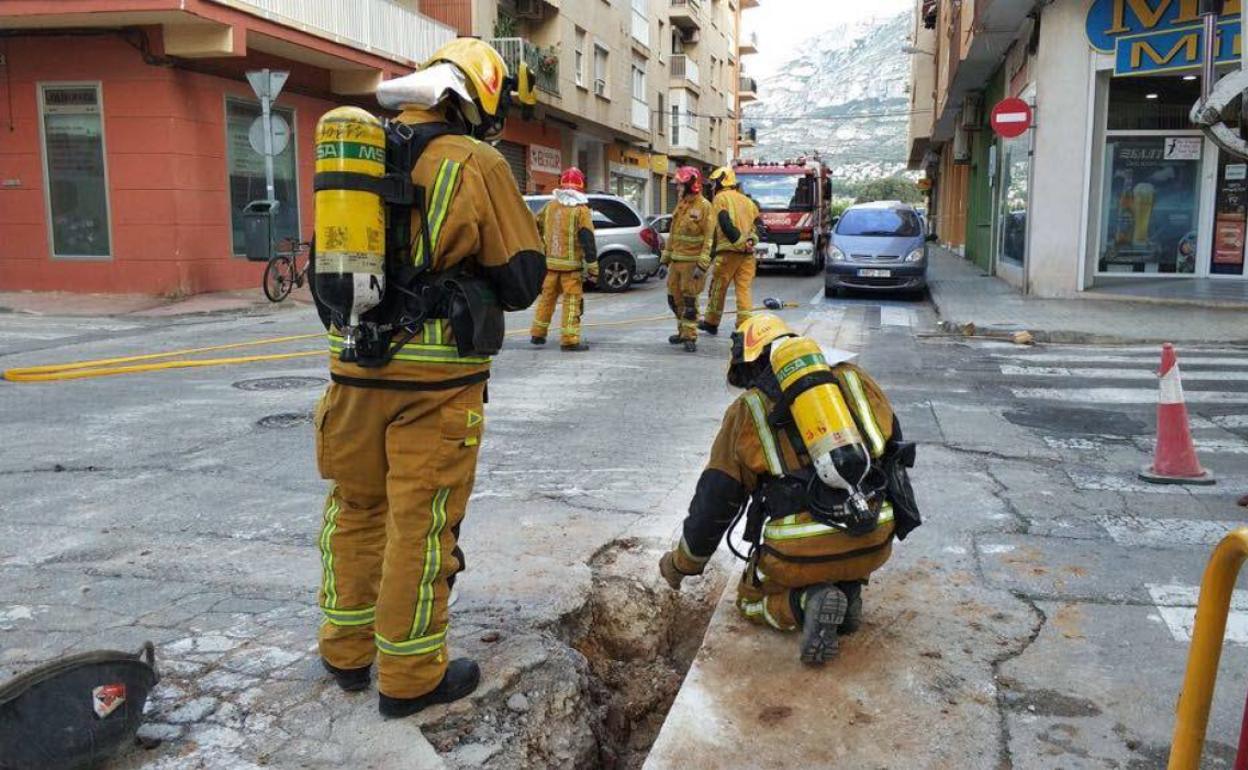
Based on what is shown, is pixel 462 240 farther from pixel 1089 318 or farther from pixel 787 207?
pixel 787 207

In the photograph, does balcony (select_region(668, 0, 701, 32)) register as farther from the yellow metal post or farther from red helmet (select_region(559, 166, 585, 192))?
the yellow metal post

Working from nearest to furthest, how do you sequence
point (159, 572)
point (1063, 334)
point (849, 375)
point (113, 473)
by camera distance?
point (849, 375) < point (159, 572) < point (113, 473) < point (1063, 334)

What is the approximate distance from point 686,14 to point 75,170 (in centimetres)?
3238

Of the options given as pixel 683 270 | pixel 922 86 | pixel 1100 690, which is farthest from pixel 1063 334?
pixel 922 86

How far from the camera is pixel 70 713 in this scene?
8.38ft

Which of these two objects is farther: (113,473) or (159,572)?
(113,473)

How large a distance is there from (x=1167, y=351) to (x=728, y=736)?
404 cm

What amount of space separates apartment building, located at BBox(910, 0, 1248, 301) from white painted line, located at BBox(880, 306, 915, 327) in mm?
2368

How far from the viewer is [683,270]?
10.6 meters

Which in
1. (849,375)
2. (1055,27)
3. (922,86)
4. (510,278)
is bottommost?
(849,375)

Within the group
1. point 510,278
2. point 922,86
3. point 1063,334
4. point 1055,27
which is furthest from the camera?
point 922,86

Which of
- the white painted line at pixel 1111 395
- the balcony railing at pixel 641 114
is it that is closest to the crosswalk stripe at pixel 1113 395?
the white painted line at pixel 1111 395

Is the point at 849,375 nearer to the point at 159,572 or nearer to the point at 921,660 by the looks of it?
the point at 921,660

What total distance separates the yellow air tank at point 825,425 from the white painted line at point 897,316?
1089 centimetres
